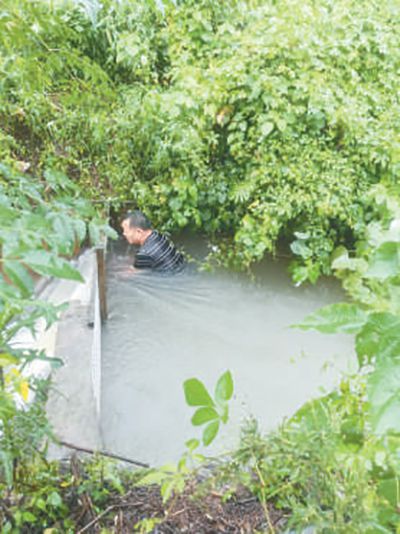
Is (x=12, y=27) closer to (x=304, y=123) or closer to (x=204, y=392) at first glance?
(x=204, y=392)

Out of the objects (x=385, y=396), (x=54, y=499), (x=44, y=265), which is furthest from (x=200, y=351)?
(x=44, y=265)

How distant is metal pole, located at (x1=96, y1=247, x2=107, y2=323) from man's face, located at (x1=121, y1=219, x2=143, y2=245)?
0.93 m

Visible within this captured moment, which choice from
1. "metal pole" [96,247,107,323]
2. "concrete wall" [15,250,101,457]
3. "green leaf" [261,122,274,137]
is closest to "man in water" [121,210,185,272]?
"metal pole" [96,247,107,323]

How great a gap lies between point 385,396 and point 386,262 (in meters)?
0.25

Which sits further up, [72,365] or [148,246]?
[148,246]

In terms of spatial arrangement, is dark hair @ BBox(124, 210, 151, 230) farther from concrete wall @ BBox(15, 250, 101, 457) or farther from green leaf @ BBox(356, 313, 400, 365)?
green leaf @ BBox(356, 313, 400, 365)

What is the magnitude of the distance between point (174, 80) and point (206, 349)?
2.58 meters

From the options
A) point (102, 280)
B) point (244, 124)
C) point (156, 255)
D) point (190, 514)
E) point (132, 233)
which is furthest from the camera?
point (132, 233)

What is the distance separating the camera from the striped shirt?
14.4 feet

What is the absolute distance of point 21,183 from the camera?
113 cm

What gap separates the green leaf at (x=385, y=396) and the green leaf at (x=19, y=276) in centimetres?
58

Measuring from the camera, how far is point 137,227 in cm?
446

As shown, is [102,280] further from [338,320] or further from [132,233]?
[338,320]

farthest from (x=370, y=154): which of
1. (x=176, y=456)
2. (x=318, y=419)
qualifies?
(x=318, y=419)
